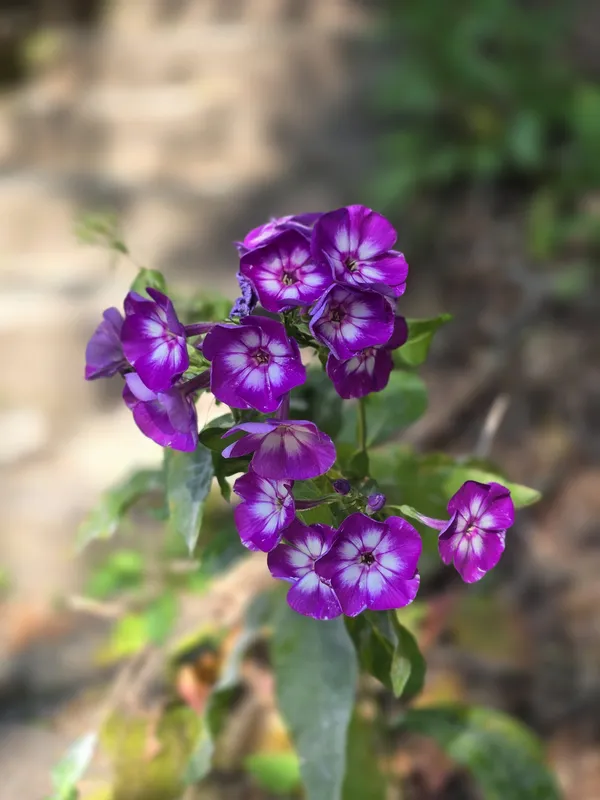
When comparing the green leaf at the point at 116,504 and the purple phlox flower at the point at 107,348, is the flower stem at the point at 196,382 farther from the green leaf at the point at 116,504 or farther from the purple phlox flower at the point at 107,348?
the green leaf at the point at 116,504

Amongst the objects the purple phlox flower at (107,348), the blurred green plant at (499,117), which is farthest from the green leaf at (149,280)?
the blurred green plant at (499,117)

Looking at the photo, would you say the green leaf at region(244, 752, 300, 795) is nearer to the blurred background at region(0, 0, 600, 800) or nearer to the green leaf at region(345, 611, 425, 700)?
the blurred background at region(0, 0, 600, 800)

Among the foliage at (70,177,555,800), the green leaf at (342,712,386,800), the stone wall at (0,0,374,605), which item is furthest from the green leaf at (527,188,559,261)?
the green leaf at (342,712,386,800)

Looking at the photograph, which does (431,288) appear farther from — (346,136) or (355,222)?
(355,222)

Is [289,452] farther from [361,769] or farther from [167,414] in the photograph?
[361,769]

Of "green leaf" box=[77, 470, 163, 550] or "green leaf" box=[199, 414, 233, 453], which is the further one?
"green leaf" box=[77, 470, 163, 550]

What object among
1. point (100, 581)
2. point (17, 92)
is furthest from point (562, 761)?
point (17, 92)

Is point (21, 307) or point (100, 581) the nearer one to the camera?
point (100, 581)
